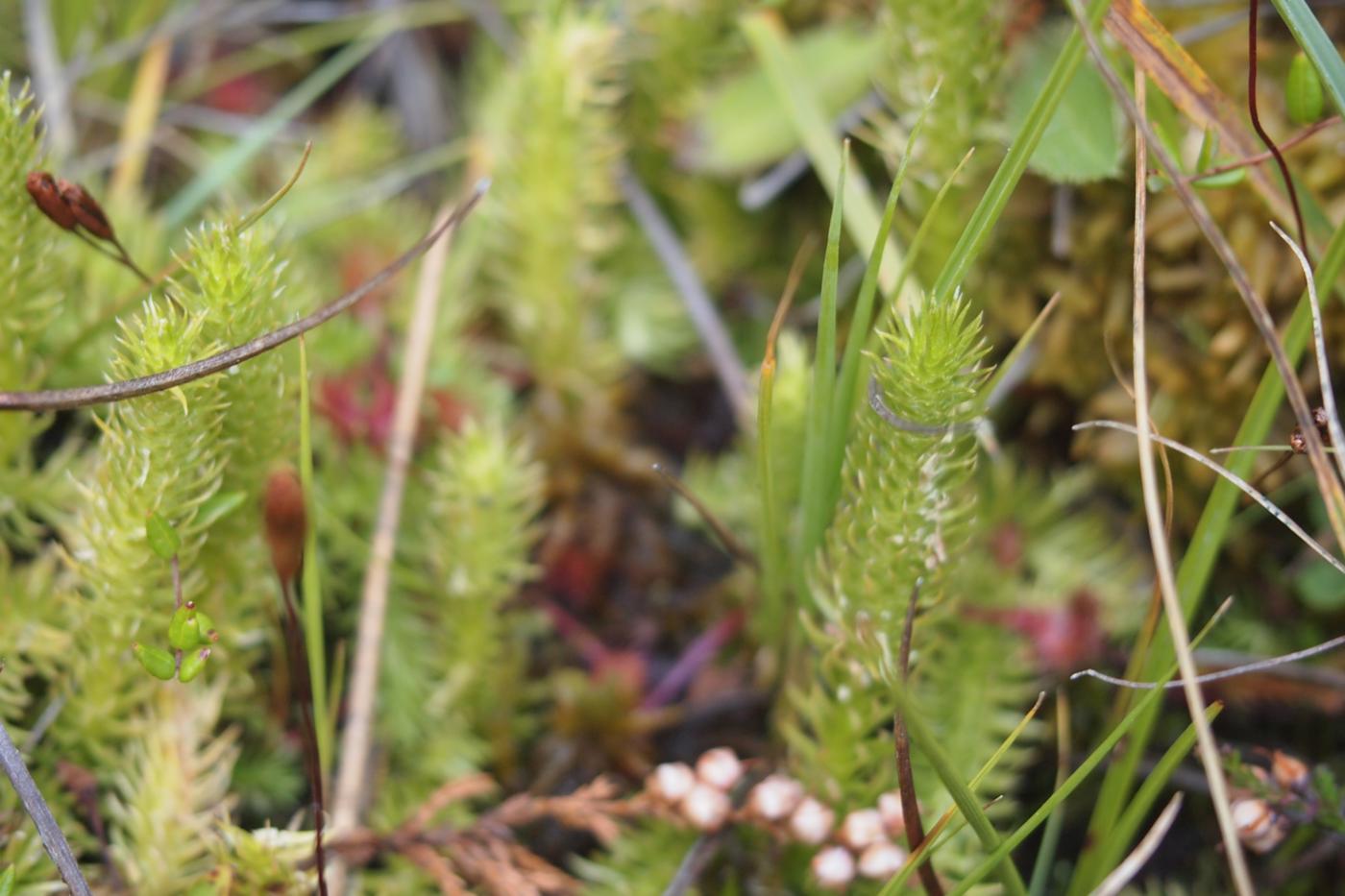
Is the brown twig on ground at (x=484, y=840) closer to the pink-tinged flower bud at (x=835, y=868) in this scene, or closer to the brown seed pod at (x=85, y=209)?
the pink-tinged flower bud at (x=835, y=868)

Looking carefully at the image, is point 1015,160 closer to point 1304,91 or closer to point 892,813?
point 1304,91

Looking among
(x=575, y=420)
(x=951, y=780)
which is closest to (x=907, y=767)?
(x=951, y=780)

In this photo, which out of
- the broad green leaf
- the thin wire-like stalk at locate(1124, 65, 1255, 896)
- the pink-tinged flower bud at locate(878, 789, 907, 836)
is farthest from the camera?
the broad green leaf

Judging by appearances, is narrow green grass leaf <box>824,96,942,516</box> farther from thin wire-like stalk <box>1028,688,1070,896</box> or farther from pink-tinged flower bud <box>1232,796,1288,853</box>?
pink-tinged flower bud <box>1232,796,1288,853</box>

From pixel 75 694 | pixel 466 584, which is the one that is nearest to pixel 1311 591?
Result: pixel 466 584

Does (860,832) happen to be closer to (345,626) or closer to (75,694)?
(345,626)

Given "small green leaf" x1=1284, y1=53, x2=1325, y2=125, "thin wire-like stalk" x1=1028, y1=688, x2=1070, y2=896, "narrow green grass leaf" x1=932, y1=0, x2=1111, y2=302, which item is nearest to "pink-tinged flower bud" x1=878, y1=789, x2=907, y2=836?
"thin wire-like stalk" x1=1028, y1=688, x2=1070, y2=896
